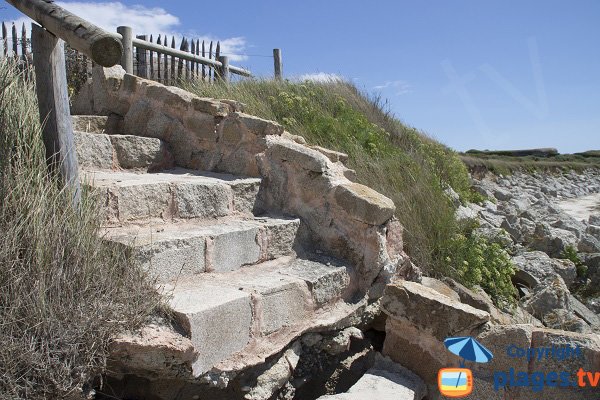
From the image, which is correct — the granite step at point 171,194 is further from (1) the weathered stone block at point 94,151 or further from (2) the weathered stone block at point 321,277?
(2) the weathered stone block at point 321,277

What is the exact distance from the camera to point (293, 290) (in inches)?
130

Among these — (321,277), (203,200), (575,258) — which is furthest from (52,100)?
(575,258)

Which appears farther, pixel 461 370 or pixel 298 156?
pixel 298 156

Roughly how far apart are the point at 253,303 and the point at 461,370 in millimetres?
1283

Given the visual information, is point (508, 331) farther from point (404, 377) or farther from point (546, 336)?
point (404, 377)

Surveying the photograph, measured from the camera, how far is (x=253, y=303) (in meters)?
3.01

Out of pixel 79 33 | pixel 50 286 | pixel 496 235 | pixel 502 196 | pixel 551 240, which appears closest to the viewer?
pixel 50 286

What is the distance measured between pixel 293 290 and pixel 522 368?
1396 millimetres

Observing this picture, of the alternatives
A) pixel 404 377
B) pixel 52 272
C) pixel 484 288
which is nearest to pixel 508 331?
pixel 404 377

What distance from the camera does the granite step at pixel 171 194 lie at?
336 cm

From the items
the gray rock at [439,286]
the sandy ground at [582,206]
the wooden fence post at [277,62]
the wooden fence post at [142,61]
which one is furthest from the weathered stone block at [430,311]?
the sandy ground at [582,206]

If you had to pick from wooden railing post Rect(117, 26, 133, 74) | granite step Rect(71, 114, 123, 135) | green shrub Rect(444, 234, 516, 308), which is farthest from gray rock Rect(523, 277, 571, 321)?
wooden railing post Rect(117, 26, 133, 74)

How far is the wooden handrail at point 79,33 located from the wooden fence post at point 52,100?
8cm

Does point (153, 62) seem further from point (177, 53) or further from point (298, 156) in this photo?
point (298, 156)
